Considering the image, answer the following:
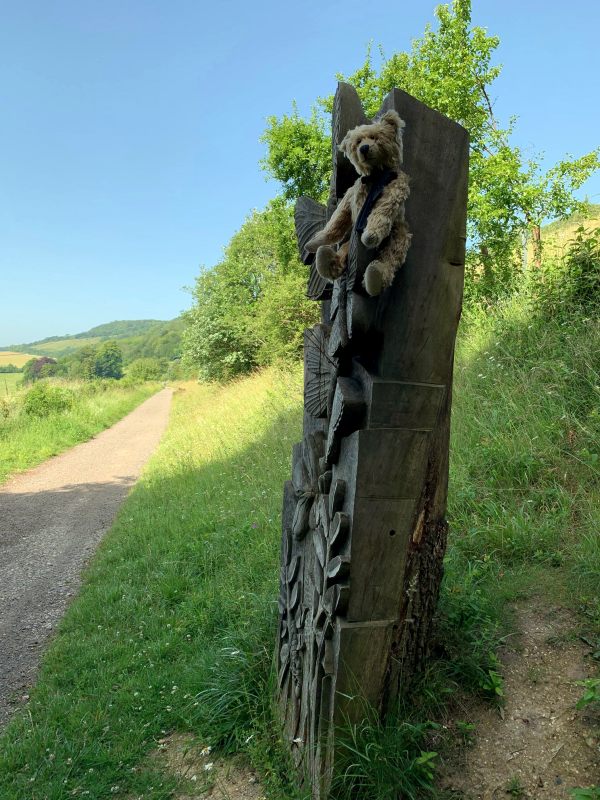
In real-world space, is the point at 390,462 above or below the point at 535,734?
above

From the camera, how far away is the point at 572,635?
2.68 metres

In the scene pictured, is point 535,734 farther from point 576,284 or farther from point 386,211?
point 576,284

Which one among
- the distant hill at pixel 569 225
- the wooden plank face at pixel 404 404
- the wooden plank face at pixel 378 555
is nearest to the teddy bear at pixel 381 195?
the wooden plank face at pixel 404 404

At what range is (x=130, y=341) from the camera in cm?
11388

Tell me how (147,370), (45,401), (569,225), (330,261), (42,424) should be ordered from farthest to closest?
(147,370) < (45,401) < (42,424) < (569,225) < (330,261)

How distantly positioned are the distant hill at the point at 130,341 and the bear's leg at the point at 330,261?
2627 centimetres

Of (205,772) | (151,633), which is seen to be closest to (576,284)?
(151,633)

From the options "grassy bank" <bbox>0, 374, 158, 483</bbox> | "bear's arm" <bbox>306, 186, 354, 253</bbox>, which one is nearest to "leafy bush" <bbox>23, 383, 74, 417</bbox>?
"grassy bank" <bbox>0, 374, 158, 483</bbox>

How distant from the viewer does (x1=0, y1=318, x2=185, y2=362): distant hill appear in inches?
3441

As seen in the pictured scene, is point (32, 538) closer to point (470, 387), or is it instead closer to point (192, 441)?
point (192, 441)

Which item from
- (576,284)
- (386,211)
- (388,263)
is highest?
(576,284)

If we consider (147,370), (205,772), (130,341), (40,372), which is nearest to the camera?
(205,772)

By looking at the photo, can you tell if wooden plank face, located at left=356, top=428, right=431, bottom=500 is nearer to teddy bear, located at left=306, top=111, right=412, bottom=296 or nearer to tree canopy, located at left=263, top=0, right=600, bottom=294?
teddy bear, located at left=306, top=111, right=412, bottom=296

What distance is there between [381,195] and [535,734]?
7.39 ft
